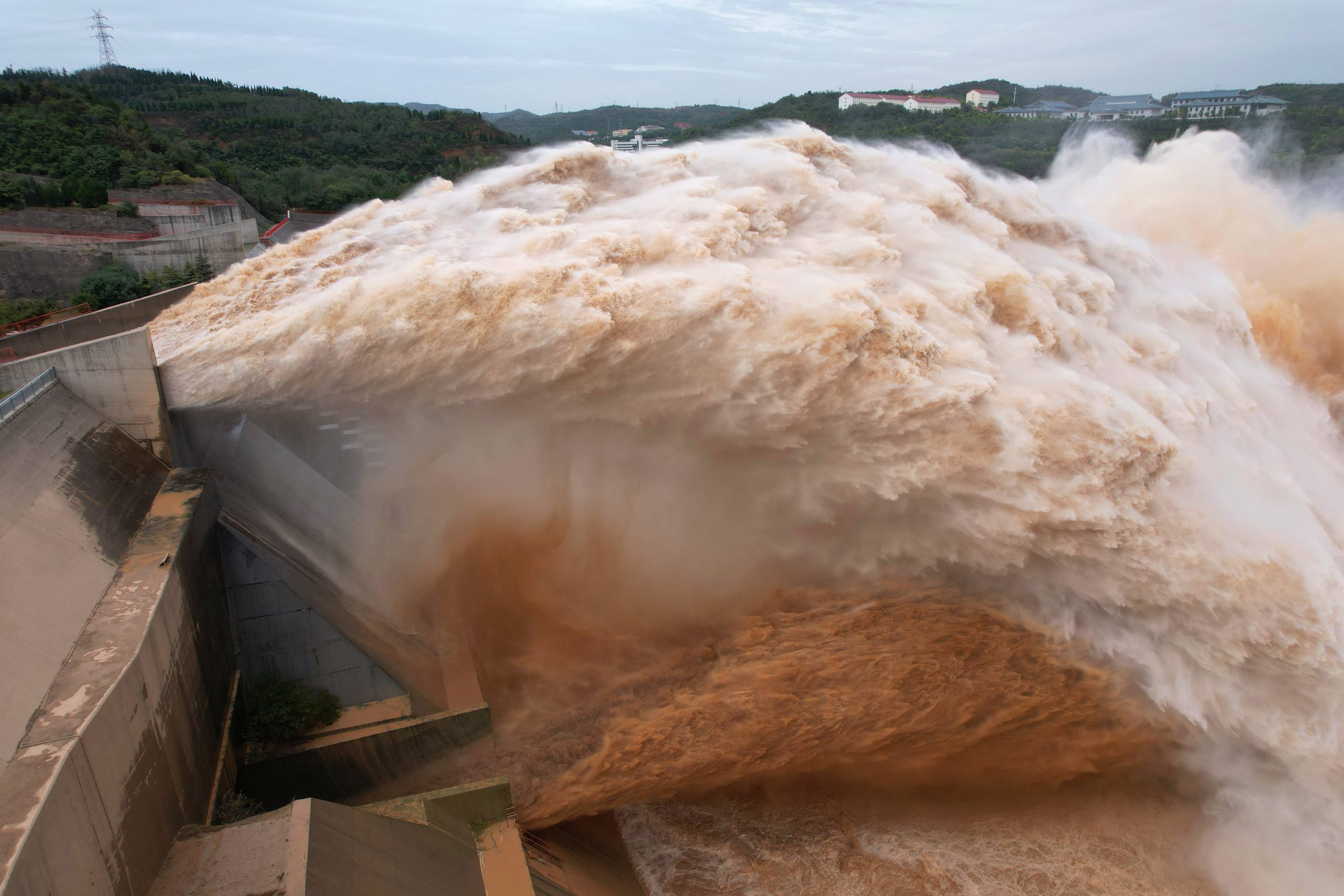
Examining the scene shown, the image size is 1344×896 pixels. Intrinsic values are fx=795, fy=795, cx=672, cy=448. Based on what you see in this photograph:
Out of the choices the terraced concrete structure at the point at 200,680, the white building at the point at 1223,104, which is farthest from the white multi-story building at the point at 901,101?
the terraced concrete structure at the point at 200,680

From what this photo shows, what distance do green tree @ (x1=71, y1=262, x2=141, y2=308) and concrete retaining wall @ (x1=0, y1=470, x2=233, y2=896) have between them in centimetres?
1656

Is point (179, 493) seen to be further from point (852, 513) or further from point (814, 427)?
point (852, 513)

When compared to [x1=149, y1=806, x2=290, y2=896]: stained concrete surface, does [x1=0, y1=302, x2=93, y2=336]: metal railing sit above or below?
above

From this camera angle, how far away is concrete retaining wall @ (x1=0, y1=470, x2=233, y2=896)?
21.3 feet

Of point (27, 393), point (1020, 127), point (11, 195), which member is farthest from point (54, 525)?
point (1020, 127)

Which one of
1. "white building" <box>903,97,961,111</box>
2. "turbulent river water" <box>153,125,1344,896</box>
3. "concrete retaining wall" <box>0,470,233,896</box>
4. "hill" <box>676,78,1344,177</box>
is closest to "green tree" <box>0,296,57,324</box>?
"turbulent river water" <box>153,125,1344,896</box>

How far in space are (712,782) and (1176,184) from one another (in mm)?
25217

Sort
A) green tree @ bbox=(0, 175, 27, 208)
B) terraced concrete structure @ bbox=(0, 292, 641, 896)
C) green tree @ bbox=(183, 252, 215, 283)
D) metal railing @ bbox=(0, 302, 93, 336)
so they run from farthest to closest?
1. green tree @ bbox=(0, 175, 27, 208)
2. green tree @ bbox=(183, 252, 215, 283)
3. metal railing @ bbox=(0, 302, 93, 336)
4. terraced concrete structure @ bbox=(0, 292, 641, 896)

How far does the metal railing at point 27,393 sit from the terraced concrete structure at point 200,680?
1.6 inches

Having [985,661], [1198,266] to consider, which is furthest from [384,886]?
[1198,266]

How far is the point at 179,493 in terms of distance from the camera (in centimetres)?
1147

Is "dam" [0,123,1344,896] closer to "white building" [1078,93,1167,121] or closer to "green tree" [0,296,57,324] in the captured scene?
"green tree" [0,296,57,324]

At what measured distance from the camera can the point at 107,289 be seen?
2453cm

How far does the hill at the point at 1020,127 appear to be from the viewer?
4984 cm
